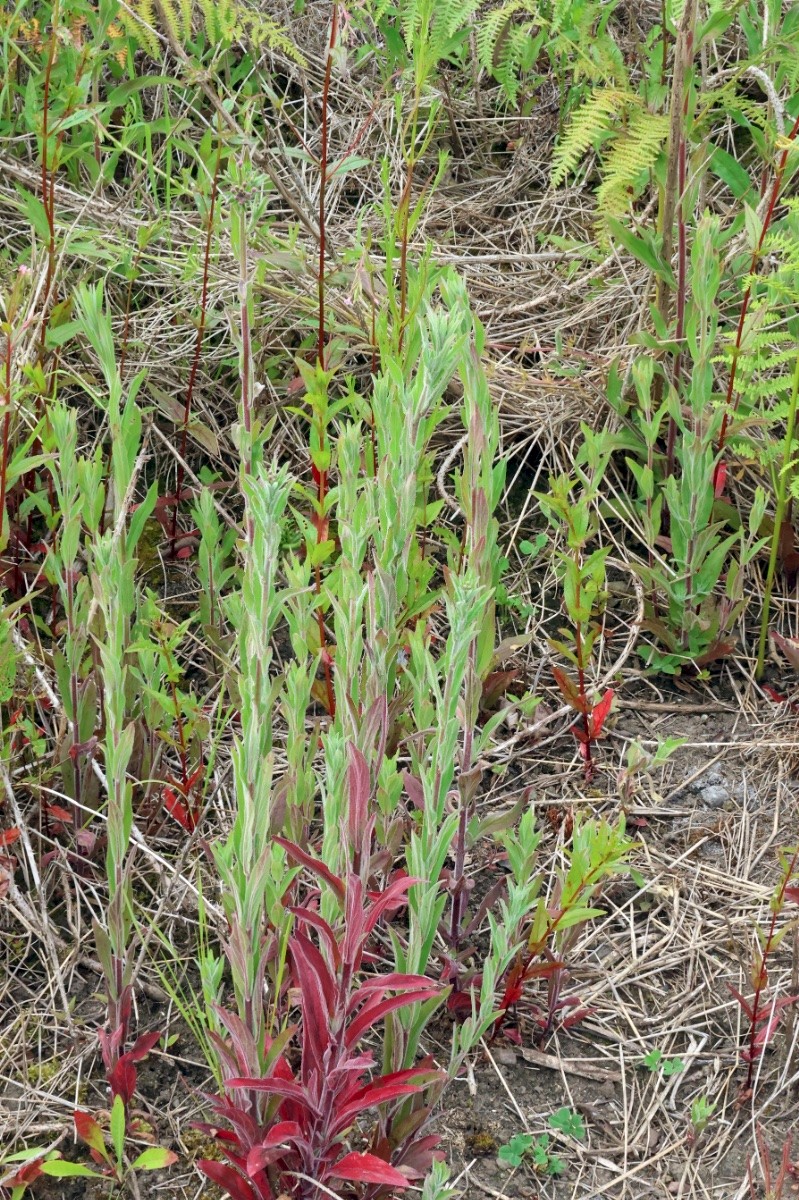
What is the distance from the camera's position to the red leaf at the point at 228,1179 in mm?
1676

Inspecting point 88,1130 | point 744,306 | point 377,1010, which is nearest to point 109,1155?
point 88,1130

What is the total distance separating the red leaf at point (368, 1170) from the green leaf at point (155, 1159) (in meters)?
0.28

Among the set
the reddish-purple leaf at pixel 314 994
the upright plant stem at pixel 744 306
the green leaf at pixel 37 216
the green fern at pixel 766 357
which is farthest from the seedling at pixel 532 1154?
the green leaf at pixel 37 216

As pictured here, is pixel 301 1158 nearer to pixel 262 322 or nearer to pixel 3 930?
pixel 3 930

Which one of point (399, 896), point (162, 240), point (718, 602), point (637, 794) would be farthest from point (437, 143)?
point (399, 896)

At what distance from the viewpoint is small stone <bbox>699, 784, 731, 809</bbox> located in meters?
2.53

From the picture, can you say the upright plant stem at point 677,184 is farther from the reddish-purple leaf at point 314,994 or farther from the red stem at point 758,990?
the reddish-purple leaf at point 314,994

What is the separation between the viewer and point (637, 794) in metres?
2.54

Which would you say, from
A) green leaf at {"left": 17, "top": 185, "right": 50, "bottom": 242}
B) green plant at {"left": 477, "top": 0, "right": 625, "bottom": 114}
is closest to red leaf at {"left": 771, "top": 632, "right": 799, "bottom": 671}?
green plant at {"left": 477, "top": 0, "right": 625, "bottom": 114}

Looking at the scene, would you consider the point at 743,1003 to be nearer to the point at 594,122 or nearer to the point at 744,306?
the point at 744,306

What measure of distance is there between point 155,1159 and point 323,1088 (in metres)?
0.33

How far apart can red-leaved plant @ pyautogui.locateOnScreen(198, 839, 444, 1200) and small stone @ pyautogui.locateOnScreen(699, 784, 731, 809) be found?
1032mm

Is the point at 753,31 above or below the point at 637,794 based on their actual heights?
above

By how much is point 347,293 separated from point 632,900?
5.82 feet
